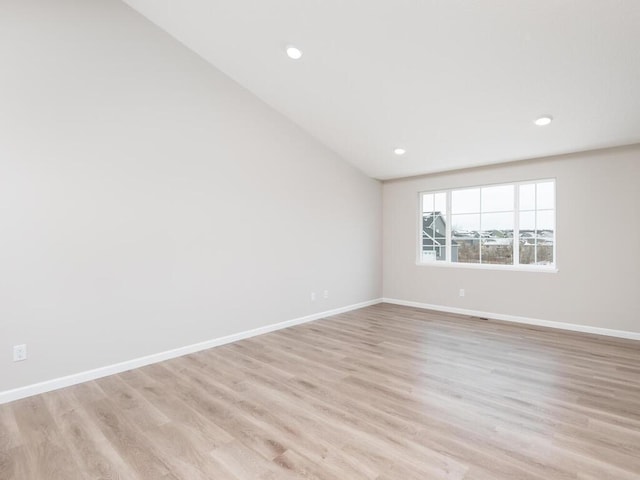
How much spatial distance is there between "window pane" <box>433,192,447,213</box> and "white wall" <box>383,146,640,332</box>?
0.32 meters

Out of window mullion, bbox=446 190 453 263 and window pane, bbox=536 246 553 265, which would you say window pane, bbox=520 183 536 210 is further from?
window mullion, bbox=446 190 453 263

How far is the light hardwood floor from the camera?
5.88 ft

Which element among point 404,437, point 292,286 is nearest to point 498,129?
point 292,286

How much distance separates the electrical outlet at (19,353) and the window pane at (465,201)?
5520mm

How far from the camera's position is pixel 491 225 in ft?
17.1

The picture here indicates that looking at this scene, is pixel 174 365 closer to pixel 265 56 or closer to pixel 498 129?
pixel 265 56

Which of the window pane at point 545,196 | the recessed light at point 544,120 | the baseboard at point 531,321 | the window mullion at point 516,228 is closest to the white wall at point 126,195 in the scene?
the baseboard at point 531,321

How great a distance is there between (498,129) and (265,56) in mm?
2742

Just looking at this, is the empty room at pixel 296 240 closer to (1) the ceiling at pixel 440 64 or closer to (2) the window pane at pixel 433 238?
(1) the ceiling at pixel 440 64

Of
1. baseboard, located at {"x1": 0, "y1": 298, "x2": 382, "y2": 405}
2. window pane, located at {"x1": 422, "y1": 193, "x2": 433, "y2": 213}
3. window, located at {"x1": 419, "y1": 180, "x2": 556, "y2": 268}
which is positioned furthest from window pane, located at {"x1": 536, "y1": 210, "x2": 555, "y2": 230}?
baseboard, located at {"x1": 0, "y1": 298, "x2": 382, "y2": 405}

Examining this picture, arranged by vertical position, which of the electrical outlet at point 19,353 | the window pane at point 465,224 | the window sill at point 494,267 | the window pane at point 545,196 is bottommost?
the electrical outlet at point 19,353

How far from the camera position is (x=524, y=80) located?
3.12m

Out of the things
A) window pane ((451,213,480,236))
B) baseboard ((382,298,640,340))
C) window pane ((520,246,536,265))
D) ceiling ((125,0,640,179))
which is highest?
ceiling ((125,0,640,179))

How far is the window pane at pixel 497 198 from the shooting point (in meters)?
5.02
